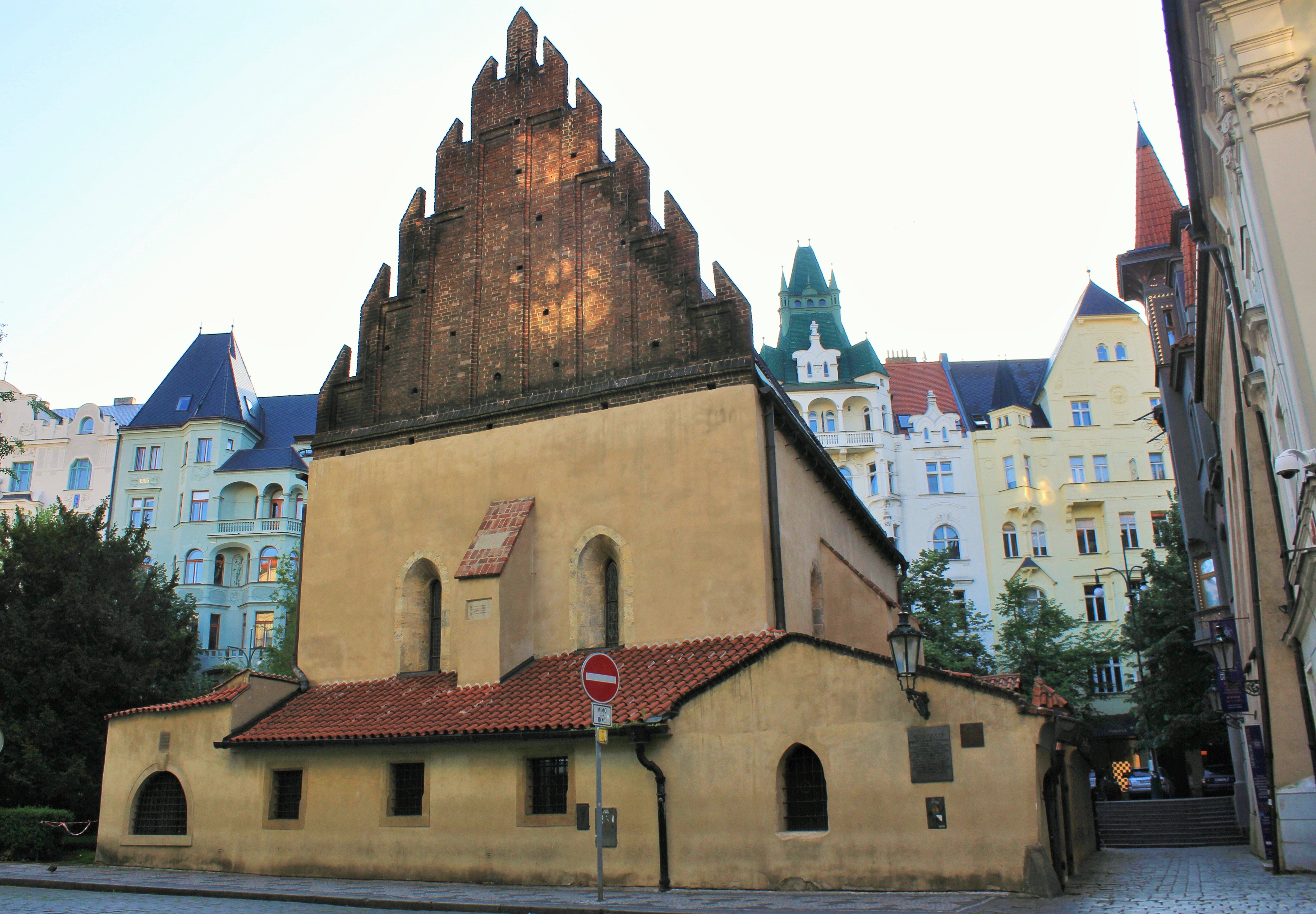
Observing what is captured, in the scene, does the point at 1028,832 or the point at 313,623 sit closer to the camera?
the point at 1028,832

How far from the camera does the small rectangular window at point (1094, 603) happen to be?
51688 millimetres

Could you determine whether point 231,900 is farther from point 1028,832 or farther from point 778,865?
point 1028,832

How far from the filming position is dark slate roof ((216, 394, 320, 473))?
4859cm

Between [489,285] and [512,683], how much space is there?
27.9 ft

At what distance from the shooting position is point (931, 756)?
12.8 meters

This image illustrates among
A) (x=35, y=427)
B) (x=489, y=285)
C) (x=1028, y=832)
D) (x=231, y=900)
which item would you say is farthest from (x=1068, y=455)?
(x=35, y=427)

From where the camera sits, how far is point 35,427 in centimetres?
5297

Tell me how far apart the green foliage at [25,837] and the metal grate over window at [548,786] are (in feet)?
39.9

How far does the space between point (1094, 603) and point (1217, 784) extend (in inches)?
477

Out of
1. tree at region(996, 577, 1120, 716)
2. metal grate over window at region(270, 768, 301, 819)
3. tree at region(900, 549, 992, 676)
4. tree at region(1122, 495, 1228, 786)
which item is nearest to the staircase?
tree at region(1122, 495, 1228, 786)

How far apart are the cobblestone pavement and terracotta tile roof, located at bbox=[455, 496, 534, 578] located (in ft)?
16.8

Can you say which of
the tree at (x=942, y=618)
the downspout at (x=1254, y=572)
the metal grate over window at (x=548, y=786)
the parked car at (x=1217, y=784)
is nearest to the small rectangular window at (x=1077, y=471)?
the tree at (x=942, y=618)

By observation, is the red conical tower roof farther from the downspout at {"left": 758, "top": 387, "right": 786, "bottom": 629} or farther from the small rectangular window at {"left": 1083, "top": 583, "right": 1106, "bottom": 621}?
the small rectangular window at {"left": 1083, "top": 583, "right": 1106, "bottom": 621}

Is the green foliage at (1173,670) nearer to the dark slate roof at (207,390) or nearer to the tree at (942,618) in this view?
the tree at (942,618)
